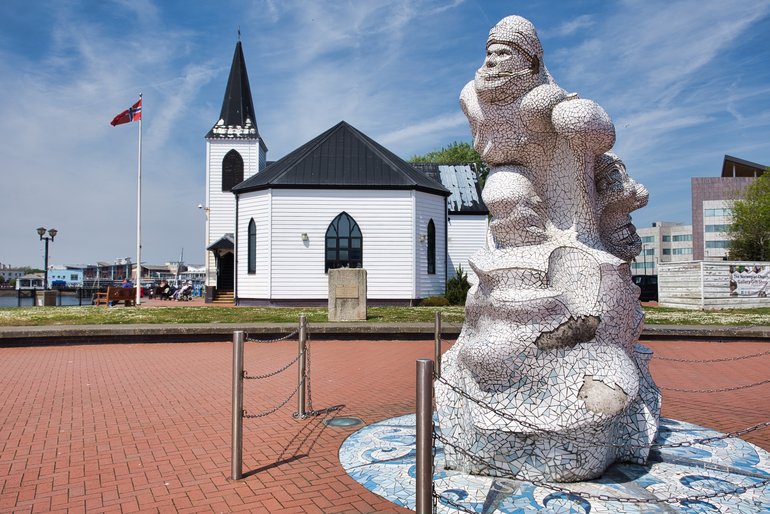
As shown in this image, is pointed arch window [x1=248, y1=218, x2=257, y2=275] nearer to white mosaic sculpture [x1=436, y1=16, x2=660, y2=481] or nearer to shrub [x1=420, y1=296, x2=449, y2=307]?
shrub [x1=420, y1=296, x2=449, y2=307]

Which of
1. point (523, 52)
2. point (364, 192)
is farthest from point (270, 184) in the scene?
point (523, 52)

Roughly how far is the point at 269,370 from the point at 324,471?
5.95 m

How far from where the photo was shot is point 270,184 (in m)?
26.4

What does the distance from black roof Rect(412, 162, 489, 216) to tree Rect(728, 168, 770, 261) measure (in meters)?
32.0

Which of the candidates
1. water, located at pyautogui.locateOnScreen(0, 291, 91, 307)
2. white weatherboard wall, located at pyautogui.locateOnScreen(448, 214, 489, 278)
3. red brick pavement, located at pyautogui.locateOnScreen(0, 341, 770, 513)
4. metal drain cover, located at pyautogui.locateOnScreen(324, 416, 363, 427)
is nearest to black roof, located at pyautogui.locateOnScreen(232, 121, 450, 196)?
white weatherboard wall, located at pyautogui.locateOnScreen(448, 214, 489, 278)

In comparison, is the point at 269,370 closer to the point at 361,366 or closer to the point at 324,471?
the point at 361,366

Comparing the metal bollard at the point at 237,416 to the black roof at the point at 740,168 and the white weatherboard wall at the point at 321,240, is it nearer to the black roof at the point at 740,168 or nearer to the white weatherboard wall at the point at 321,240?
the white weatherboard wall at the point at 321,240

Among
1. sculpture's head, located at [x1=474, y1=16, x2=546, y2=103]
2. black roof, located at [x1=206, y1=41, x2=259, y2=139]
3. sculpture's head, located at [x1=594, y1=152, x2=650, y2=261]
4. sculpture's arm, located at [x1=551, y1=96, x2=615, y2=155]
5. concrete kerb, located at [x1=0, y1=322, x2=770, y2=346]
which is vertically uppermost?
black roof, located at [x1=206, y1=41, x2=259, y2=139]

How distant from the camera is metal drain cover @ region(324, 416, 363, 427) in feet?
22.6

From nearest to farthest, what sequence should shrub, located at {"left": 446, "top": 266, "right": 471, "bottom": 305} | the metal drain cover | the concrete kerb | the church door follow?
the metal drain cover → the concrete kerb → shrub, located at {"left": 446, "top": 266, "right": 471, "bottom": 305} → the church door

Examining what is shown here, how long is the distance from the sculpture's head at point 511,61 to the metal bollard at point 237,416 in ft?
11.2

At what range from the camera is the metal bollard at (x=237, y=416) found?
5047mm

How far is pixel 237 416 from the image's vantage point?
5.19 m

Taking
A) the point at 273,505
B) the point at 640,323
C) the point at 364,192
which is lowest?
the point at 273,505
